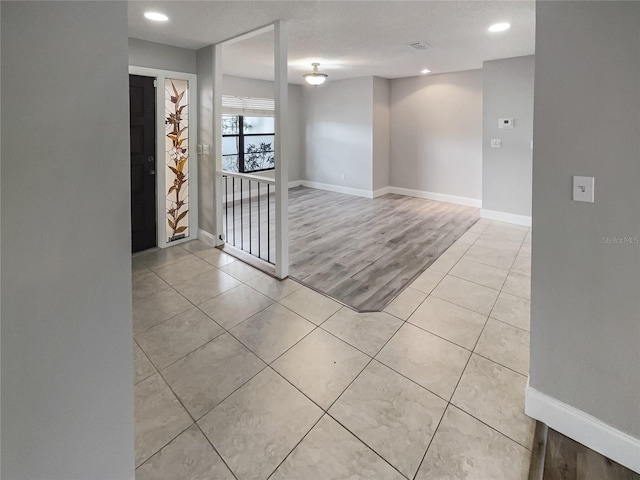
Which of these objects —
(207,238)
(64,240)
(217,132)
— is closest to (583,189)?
(64,240)

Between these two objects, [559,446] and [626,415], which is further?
[559,446]

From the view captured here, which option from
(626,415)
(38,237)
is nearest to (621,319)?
(626,415)

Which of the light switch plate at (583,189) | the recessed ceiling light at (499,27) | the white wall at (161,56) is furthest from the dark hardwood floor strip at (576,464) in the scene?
the white wall at (161,56)

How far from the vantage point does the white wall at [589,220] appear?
1400 mm

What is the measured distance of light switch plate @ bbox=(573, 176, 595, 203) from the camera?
1.49 metres

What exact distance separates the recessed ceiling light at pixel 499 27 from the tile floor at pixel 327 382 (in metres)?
2.55

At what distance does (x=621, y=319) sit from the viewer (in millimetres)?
1482

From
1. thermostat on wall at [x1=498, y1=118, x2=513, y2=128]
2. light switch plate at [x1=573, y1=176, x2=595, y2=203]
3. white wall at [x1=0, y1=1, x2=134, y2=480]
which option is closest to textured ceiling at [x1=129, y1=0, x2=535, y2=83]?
thermostat on wall at [x1=498, y1=118, x2=513, y2=128]

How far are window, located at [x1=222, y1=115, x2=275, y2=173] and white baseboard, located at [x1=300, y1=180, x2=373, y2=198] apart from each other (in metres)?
1.14

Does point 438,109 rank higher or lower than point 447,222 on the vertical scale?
higher

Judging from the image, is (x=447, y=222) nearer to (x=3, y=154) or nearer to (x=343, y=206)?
(x=343, y=206)

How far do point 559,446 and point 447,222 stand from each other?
4352 mm

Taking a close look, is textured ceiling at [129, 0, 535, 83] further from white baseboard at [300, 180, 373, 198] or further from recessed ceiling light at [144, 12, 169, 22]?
white baseboard at [300, 180, 373, 198]

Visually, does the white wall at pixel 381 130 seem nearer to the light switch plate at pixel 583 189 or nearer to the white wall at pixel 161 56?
the white wall at pixel 161 56
